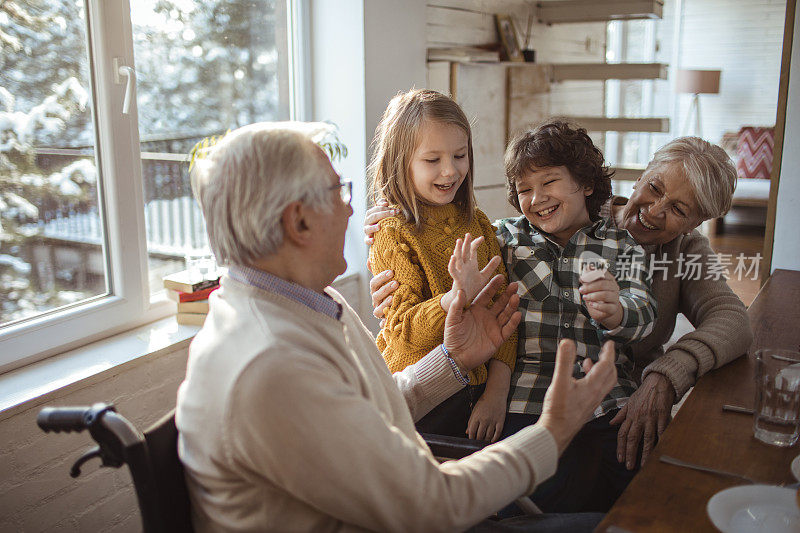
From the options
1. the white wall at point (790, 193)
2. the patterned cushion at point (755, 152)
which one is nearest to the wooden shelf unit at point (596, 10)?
the white wall at point (790, 193)

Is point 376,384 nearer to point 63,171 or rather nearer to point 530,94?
point 63,171

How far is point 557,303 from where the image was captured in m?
1.88

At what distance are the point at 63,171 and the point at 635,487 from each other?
1.84m

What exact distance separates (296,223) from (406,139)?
0.85 m

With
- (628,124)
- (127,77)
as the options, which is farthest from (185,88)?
(628,124)

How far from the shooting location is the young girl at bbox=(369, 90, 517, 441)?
6.03ft

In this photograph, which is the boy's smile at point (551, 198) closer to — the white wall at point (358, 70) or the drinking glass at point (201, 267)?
the drinking glass at point (201, 267)

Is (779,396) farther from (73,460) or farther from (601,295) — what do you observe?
(73,460)

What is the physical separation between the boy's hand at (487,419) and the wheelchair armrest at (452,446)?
290mm

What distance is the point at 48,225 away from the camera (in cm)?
214

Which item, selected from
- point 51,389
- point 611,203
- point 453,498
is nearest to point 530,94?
point 611,203

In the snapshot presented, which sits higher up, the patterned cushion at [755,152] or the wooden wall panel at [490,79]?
the wooden wall panel at [490,79]

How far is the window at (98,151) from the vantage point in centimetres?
204

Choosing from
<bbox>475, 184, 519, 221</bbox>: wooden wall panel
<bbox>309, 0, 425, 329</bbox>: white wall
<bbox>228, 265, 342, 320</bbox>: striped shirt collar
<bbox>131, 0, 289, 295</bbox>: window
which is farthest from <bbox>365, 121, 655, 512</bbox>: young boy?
<bbox>475, 184, 519, 221</bbox>: wooden wall panel
